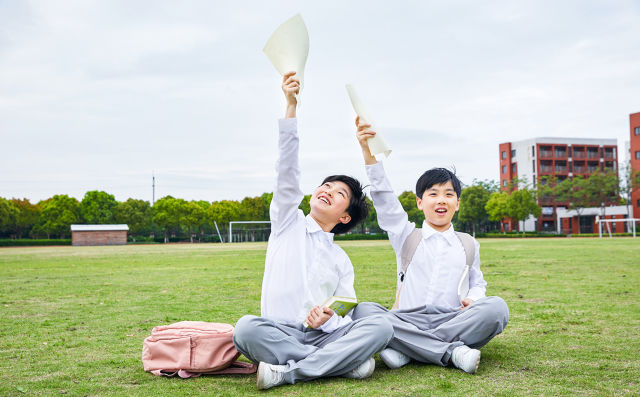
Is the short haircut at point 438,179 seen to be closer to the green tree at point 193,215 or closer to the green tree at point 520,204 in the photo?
the green tree at point 520,204

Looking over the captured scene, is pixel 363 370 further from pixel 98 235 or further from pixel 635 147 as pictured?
pixel 635 147

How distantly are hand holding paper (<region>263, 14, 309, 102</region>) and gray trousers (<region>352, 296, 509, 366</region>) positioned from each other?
1634mm

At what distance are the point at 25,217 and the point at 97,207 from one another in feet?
24.4

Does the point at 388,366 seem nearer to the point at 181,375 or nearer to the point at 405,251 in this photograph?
the point at 405,251

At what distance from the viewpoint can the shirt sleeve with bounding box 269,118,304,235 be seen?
322cm

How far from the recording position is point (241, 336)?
3111 millimetres

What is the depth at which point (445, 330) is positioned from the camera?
11.6 ft

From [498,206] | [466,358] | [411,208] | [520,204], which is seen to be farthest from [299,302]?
[411,208]

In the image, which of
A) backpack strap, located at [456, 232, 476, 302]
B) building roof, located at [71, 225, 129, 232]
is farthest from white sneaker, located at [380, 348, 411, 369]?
building roof, located at [71, 225, 129, 232]

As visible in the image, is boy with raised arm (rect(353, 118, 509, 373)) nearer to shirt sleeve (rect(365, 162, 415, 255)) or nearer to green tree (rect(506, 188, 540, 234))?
shirt sleeve (rect(365, 162, 415, 255))

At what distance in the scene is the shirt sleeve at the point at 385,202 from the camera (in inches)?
147

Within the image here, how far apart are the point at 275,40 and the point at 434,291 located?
1.92 metres

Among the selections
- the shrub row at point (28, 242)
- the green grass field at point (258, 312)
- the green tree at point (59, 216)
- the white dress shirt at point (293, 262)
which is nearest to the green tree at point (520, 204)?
the shrub row at point (28, 242)

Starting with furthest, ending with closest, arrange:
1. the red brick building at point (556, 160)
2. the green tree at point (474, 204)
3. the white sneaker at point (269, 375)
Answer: the red brick building at point (556, 160), the green tree at point (474, 204), the white sneaker at point (269, 375)
